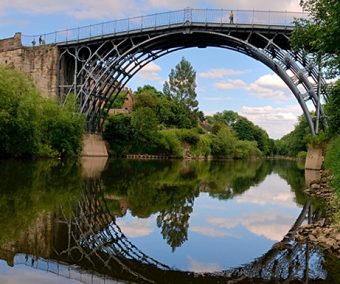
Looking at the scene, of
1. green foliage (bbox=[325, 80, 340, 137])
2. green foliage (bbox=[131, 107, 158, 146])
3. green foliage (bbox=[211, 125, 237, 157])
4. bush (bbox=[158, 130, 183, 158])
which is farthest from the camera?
green foliage (bbox=[211, 125, 237, 157])

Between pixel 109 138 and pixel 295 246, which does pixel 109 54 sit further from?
pixel 295 246

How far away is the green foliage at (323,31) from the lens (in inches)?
603

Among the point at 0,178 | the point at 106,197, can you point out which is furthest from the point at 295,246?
the point at 0,178

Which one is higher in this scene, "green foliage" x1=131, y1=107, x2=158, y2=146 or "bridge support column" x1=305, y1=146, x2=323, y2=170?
"green foliage" x1=131, y1=107, x2=158, y2=146

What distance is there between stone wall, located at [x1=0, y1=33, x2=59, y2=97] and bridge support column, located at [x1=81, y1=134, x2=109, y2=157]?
7.04 metres

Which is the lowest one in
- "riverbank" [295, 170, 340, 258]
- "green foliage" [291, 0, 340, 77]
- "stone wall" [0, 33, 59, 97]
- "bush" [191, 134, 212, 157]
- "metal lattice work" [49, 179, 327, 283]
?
"metal lattice work" [49, 179, 327, 283]

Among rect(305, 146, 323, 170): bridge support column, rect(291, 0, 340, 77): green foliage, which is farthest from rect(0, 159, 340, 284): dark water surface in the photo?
rect(305, 146, 323, 170): bridge support column

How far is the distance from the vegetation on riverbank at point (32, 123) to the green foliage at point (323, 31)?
81.3 ft

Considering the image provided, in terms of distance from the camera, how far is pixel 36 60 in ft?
170

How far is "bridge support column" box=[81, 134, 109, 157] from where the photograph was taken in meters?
53.8

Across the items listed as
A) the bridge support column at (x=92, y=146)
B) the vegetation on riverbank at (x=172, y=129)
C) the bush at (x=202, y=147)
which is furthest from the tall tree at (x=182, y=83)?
the bridge support column at (x=92, y=146)

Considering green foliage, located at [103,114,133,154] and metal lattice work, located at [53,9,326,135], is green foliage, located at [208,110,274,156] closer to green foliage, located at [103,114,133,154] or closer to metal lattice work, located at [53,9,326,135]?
green foliage, located at [103,114,133,154]

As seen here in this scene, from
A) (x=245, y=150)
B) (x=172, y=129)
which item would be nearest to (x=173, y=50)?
(x=172, y=129)

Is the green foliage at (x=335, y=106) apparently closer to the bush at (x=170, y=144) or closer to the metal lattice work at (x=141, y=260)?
the metal lattice work at (x=141, y=260)
